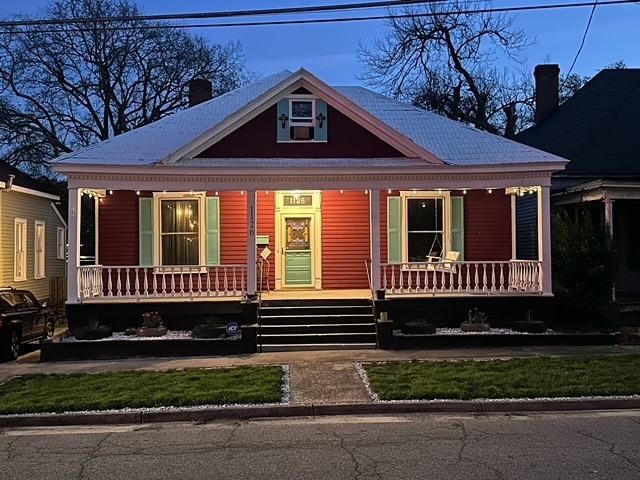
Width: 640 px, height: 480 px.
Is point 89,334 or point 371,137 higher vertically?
point 371,137

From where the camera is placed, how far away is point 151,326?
13086mm

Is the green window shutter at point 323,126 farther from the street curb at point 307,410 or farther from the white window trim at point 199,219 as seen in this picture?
the street curb at point 307,410

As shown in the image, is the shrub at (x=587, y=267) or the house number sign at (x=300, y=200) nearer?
the shrub at (x=587, y=267)

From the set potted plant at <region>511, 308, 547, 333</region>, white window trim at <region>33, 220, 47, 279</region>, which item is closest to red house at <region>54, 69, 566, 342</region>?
potted plant at <region>511, 308, 547, 333</region>

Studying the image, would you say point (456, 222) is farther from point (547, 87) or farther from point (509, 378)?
point (547, 87)

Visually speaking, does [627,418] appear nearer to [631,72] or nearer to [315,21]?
[315,21]

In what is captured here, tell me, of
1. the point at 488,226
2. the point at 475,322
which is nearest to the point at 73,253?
the point at 475,322

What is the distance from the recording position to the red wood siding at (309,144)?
48.6 feet

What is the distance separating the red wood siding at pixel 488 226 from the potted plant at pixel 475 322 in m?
3.09

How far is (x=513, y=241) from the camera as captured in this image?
16.5 meters

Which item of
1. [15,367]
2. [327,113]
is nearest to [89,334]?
[15,367]

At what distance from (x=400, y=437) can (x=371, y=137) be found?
30.3ft

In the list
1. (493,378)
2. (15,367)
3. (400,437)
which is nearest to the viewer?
(400,437)

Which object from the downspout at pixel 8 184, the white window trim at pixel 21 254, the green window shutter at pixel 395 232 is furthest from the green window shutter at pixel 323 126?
the white window trim at pixel 21 254
